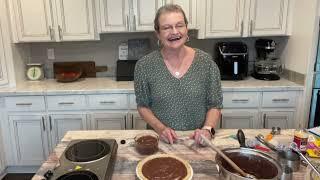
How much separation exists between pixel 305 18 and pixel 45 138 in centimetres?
271

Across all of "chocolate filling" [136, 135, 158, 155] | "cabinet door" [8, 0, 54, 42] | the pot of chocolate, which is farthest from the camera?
"cabinet door" [8, 0, 54, 42]

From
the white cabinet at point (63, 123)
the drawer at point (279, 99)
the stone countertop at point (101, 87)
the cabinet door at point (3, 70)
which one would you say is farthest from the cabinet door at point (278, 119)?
the cabinet door at point (3, 70)

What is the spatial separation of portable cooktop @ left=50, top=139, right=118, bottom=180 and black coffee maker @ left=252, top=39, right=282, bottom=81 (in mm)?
2093

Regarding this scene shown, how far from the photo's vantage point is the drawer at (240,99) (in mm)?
2512

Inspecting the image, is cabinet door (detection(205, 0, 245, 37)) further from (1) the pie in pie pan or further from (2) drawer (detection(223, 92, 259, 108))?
(1) the pie in pie pan

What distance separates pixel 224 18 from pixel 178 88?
1.41 metres

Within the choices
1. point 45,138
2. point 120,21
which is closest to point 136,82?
point 120,21

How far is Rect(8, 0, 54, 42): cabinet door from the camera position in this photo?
2.58 metres

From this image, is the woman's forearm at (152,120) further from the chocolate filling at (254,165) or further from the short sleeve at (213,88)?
the chocolate filling at (254,165)

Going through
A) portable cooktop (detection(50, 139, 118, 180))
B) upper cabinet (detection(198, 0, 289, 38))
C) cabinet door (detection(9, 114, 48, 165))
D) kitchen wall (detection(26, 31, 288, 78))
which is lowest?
cabinet door (detection(9, 114, 48, 165))

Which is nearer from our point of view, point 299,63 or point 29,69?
point 299,63

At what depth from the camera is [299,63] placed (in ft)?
8.26

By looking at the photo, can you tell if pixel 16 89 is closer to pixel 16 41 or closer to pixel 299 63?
pixel 16 41

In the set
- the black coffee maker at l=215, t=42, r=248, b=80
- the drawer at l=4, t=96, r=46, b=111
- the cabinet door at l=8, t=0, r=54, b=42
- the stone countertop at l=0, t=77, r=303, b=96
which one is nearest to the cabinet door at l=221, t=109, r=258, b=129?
the stone countertop at l=0, t=77, r=303, b=96
